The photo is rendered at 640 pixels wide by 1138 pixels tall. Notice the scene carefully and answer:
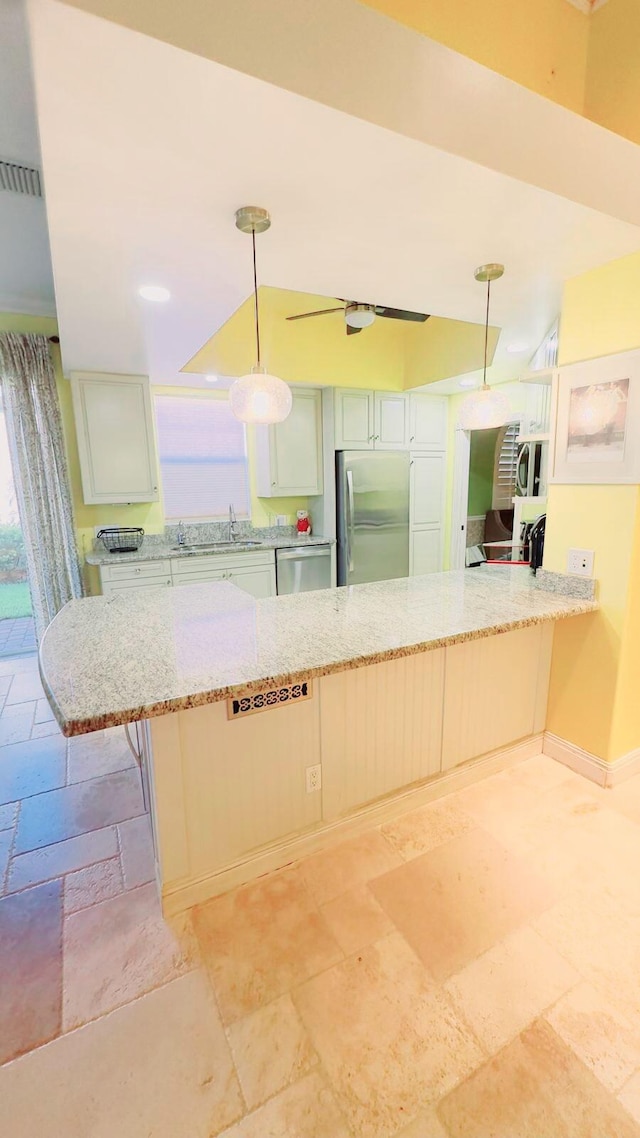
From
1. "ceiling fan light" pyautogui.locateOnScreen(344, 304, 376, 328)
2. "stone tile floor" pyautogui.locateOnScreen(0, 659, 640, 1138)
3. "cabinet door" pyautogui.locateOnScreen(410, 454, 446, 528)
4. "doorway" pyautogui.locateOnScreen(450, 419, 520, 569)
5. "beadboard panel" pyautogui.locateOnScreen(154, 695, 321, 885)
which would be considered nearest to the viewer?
"stone tile floor" pyautogui.locateOnScreen(0, 659, 640, 1138)

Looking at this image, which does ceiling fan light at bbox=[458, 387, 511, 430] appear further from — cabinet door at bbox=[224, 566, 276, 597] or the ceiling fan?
cabinet door at bbox=[224, 566, 276, 597]

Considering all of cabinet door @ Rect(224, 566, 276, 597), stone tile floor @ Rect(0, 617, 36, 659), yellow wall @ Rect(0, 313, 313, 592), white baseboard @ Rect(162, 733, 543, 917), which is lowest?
white baseboard @ Rect(162, 733, 543, 917)

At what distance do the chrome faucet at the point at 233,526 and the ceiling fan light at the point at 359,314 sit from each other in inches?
85.6

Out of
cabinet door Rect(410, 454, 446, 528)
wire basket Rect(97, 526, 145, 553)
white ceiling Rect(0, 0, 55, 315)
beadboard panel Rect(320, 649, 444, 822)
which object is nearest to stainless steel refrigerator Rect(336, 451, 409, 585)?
cabinet door Rect(410, 454, 446, 528)

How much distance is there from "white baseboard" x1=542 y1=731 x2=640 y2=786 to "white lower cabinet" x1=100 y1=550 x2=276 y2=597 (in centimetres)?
232

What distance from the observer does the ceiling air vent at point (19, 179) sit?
1.90 metres

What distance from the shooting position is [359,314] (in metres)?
2.65

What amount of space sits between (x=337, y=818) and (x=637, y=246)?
8.21 ft

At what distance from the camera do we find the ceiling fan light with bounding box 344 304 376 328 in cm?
256

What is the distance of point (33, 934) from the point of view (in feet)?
5.06

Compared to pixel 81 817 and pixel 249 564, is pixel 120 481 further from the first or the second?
pixel 81 817

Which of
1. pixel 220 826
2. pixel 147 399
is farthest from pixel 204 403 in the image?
pixel 220 826

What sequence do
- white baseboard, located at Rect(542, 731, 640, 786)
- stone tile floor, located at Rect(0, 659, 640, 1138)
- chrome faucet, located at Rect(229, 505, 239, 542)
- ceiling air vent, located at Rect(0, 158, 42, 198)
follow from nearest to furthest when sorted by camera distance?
1. stone tile floor, located at Rect(0, 659, 640, 1138)
2. ceiling air vent, located at Rect(0, 158, 42, 198)
3. white baseboard, located at Rect(542, 731, 640, 786)
4. chrome faucet, located at Rect(229, 505, 239, 542)

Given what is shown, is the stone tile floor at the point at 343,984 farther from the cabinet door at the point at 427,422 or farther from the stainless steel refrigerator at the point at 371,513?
the cabinet door at the point at 427,422
